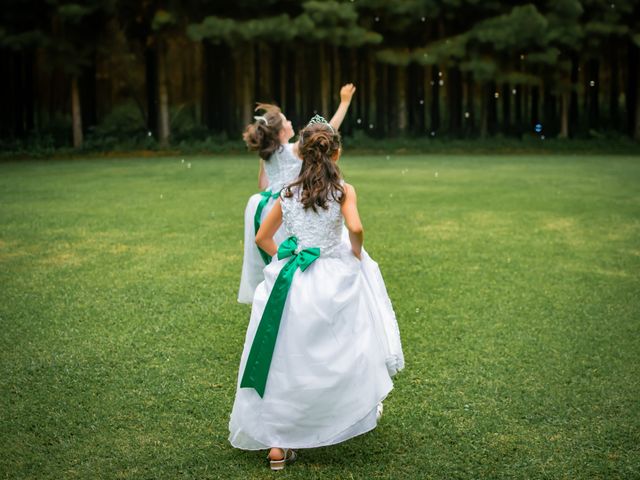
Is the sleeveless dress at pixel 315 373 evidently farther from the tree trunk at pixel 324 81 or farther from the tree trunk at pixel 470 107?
the tree trunk at pixel 470 107

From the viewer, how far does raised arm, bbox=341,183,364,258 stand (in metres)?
4.03

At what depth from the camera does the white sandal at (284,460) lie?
13.0 feet

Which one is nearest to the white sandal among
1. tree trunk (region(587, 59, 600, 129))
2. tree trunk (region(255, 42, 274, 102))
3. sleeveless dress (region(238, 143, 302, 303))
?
sleeveless dress (region(238, 143, 302, 303))

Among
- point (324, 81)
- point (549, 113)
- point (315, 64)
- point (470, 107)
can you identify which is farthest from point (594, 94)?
point (315, 64)

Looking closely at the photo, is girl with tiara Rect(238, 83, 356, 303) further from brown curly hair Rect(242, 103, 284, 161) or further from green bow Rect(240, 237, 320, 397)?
green bow Rect(240, 237, 320, 397)

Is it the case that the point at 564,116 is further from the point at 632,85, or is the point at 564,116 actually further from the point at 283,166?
the point at 283,166

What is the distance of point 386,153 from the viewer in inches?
1085

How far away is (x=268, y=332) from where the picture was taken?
399 centimetres

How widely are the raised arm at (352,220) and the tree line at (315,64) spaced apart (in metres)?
22.6

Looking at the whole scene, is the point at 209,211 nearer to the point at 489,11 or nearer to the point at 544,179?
the point at 544,179

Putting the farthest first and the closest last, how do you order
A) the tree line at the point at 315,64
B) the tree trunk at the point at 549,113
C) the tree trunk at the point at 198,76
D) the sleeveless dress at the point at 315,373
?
the tree trunk at the point at 198,76 → the tree trunk at the point at 549,113 → the tree line at the point at 315,64 → the sleeveless dress at the point at 315,373

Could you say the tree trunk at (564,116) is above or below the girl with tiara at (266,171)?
above

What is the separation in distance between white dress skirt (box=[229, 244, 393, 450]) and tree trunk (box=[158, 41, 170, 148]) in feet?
83.3

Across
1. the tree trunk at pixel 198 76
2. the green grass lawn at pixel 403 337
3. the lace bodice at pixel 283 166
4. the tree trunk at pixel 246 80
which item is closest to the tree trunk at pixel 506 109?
the tree trunk at pixel 246 80
